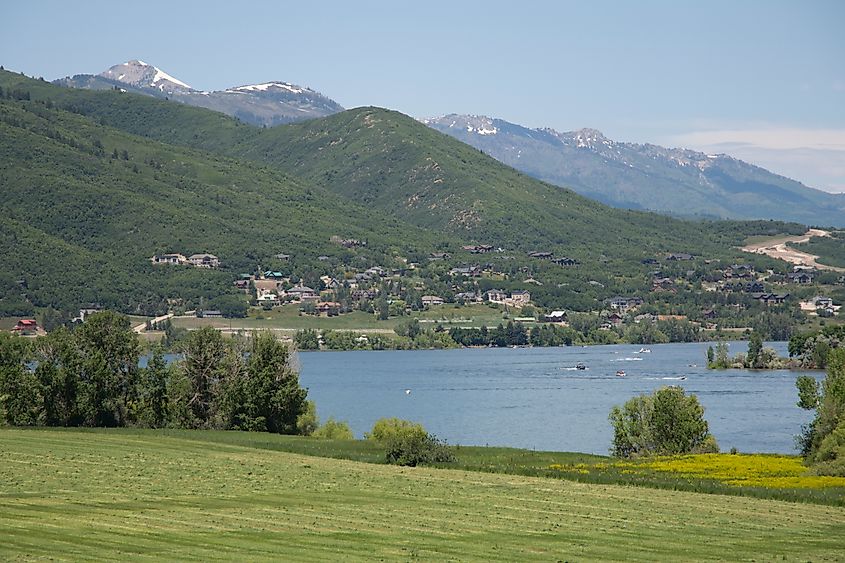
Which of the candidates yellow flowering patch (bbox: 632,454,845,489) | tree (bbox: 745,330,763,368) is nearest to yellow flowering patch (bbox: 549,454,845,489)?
yellow flowering patch (bbox: 632,454,845,489)

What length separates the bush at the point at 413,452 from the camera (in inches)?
2810

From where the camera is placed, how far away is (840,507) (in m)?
54.7

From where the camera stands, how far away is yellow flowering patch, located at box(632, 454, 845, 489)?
64.1 m

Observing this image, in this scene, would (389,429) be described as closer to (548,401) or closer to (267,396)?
(267,396)

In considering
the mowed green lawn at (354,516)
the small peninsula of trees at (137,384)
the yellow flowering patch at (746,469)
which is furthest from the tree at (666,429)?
the mowed green lawn at (354,516)

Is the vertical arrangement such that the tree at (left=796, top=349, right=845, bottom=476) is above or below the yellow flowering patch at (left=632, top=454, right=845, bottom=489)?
above

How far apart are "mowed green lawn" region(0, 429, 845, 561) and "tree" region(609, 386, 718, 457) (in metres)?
27.7

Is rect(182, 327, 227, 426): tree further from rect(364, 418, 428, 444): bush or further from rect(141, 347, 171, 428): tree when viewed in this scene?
rect(364, 418, 428, 444): bush

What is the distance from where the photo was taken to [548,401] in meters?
146

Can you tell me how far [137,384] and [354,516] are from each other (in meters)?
54.8

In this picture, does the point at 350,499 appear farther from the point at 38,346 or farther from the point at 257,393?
the point at 38,346

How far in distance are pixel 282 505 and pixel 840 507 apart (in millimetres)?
23663

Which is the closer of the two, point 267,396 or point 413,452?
point 413,452

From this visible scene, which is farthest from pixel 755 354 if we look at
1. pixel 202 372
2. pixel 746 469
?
pixel 746 469
